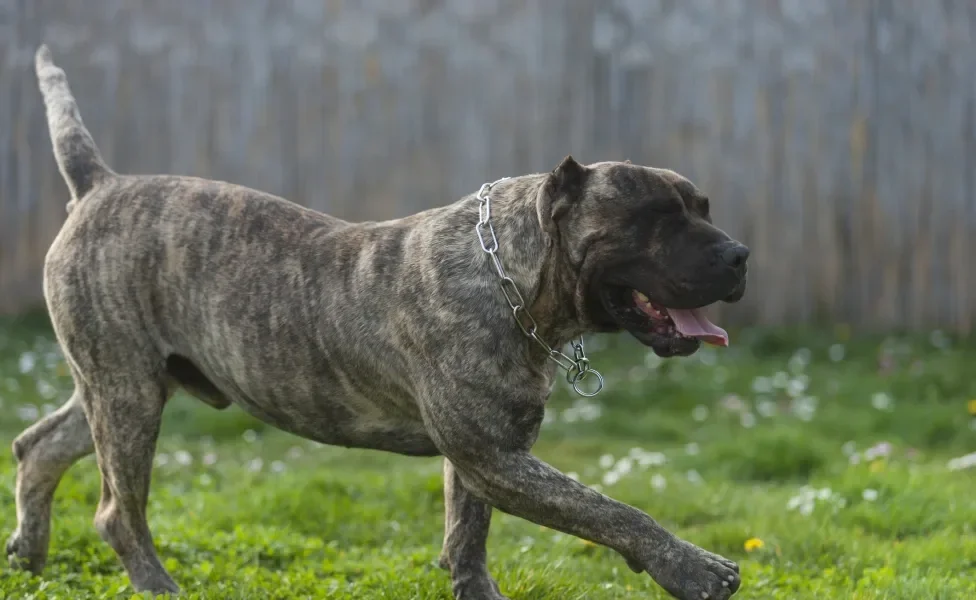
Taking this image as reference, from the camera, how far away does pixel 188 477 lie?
6.79 m

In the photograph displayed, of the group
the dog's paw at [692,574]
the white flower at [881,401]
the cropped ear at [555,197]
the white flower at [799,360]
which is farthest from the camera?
the white flower at [799,360]

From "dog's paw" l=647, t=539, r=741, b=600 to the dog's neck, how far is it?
2.54 ft

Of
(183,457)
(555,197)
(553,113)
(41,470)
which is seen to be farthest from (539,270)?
(553,113)

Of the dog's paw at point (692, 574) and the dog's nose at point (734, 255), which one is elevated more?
the dog's nose at point (734, 255)

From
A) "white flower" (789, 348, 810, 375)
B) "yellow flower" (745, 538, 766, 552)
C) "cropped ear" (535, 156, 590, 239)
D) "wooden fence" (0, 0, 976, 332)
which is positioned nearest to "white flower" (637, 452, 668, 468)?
"yellow flower" (745, 538, 766, 552)

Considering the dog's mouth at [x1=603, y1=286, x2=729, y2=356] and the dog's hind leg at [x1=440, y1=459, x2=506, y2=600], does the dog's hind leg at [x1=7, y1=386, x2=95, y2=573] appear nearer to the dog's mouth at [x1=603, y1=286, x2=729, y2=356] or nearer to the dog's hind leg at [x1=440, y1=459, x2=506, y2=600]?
the dog's hind leg at [x1=440, y1=459, x2=506, y2=600]

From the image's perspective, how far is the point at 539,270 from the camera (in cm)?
379

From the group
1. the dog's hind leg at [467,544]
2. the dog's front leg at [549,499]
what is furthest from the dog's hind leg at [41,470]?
the dog's front leg at [549,499]

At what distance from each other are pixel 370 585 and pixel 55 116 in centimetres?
226

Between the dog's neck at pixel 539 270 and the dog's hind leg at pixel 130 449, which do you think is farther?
the dog's hind leg at pixel 130 449

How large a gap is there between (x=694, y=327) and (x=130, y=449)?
6.93 ft

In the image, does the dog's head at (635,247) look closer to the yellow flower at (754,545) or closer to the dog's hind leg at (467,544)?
the dog's hind leg at (467,544)

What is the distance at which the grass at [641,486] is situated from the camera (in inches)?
183

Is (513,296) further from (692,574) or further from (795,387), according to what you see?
(795,387)
